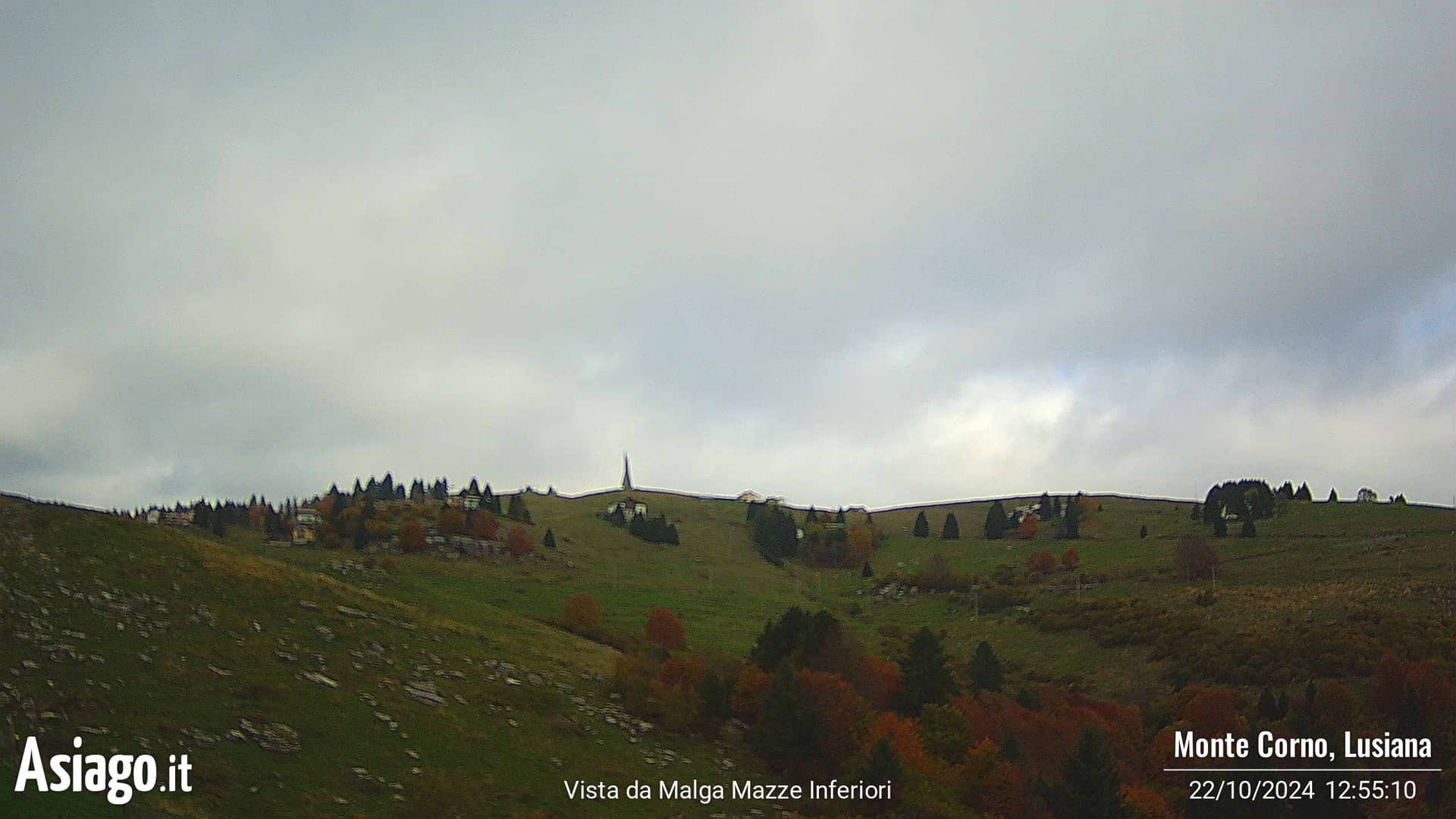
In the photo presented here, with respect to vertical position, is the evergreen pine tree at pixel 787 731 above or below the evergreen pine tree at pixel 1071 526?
below

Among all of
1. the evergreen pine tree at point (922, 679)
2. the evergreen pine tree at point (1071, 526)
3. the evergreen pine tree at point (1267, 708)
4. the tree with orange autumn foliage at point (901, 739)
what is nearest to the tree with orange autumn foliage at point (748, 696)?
the tree with orange autumn foliage at point (901, 739)

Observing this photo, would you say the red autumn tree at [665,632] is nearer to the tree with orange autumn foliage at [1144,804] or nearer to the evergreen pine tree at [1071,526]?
the tree with orange autumn foliage at [1144,804]

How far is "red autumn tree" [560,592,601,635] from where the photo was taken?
75.9 metres

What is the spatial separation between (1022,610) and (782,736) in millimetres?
77161

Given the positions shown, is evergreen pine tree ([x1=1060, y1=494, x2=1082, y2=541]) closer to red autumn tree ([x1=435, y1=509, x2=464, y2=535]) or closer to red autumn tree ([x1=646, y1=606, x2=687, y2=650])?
red autumn tree ([x1=435, y1=509, x2=464, y2=535])

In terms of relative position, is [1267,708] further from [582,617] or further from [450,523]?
[450,523]

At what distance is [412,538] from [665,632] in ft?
189

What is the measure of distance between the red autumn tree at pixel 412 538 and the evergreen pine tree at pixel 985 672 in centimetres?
7924

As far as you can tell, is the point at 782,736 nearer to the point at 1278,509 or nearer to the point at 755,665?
the point at 755,665

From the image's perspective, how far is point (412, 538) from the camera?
126 meters

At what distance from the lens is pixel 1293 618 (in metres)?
86.4

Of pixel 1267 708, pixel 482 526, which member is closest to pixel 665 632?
pixel 1267 708

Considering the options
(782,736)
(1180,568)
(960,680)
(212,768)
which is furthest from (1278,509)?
(212,768)

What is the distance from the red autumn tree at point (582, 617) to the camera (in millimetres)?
75938
